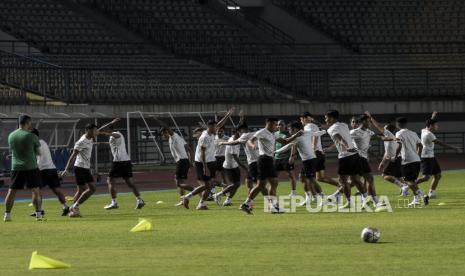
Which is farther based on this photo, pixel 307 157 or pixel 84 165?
pixel 307 157

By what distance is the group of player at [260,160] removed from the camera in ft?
78.9

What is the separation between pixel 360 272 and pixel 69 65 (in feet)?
124

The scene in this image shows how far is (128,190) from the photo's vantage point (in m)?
37.1

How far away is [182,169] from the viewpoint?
1104 inches

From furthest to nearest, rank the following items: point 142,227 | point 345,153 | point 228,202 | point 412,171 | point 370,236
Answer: point 228,202, point 412,171, point 345,153, point 142,227, point 370,236

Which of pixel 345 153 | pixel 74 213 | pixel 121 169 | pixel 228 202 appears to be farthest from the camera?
pixel 121 169

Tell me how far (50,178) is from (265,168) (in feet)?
16.7

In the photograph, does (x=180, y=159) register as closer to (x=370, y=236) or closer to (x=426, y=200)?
(x=426, y=200)

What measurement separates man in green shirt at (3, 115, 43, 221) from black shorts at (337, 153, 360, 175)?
6.27m

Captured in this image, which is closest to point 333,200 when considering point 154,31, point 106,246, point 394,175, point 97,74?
point 394,175

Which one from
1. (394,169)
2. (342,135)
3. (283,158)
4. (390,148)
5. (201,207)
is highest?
(342,135)

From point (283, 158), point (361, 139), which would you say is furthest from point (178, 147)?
point (361, 139)

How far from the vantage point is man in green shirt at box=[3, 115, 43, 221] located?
23656 mm

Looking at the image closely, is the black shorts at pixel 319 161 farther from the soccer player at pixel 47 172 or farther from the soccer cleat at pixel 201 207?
the soccer player at pixel 47 172
